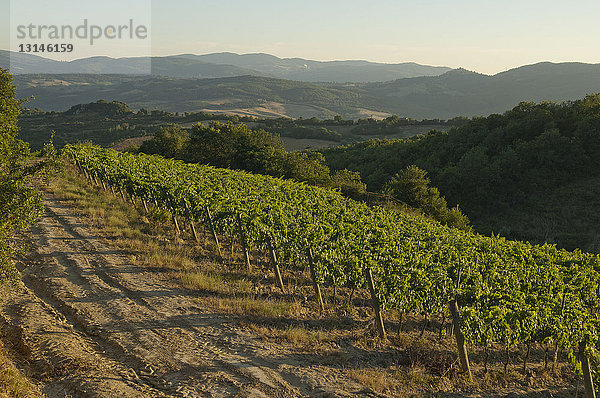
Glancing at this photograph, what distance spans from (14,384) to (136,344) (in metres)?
2.32

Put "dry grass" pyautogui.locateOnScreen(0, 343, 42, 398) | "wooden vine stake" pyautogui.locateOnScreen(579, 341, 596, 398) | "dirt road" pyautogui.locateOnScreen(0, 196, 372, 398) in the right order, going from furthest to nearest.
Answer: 1. "wooden vine stake" pyautogui.locateOnScreen(579, 341, 596, 398)
2. "dirt road" pyautogui.locateOnScreen(0, 196, 372, 398)
3. "dry grass" pyautogui.locateOnScreen(0, 343, 42, 398)

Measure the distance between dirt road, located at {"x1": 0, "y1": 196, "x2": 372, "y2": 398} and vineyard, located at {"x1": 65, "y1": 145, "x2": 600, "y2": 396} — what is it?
122 inches

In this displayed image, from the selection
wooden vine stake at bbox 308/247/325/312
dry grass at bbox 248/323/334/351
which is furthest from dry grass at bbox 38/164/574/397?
wooden vine stake at bbox 308/247/325/312

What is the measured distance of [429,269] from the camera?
1078 cm

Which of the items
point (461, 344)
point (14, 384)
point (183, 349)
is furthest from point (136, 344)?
point (461, 344)

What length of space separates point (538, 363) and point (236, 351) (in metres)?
9.05

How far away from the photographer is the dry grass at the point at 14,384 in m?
6.61

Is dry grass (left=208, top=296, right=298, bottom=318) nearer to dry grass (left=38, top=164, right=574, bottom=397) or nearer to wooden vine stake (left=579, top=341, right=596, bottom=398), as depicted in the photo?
dry grass (left=38, top=164, right=574, bottom=397)

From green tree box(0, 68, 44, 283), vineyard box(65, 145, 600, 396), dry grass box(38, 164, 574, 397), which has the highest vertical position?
green tree box(0, 68, 44, 283)

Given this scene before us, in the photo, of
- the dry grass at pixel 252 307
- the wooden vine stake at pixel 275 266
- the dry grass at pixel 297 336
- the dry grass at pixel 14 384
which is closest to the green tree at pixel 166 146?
the wooden vine stake at pixel 275 266

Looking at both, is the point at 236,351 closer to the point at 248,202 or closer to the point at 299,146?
the point at 248,202

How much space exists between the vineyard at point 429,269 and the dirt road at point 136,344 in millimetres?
3091

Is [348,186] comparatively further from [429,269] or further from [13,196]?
[13,196]

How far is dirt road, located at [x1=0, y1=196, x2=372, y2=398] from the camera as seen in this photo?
24.2 feet
